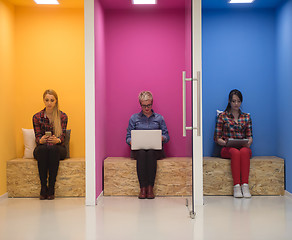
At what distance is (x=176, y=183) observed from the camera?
4.58 metres

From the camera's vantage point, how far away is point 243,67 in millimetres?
5094

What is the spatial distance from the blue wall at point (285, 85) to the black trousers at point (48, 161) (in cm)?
283

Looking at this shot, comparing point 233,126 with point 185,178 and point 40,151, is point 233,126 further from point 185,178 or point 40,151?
point 40,151

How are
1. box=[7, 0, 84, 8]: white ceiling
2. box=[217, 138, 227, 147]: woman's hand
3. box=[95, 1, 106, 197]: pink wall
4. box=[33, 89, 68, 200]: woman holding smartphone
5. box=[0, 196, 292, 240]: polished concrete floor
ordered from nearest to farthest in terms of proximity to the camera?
box=[0, 196, 292, 240]: polished concrete floor < box=[95, 1, 106, 197]: pink wall < box=[33, 89, 68, 200]: woman holding smartphone < box=[217, 138, 227, 147]: woman's hand < box=[7, 0, 84, 8]: white ceiling

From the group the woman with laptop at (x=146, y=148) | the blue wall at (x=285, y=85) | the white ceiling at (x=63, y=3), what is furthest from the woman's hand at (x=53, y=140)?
the blue wall at (x=285, y=85)

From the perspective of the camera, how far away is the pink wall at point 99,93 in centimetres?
436

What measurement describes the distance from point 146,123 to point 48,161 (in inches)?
52.6

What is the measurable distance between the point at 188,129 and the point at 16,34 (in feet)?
9.91

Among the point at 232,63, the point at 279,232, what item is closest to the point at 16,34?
the point at 232,63

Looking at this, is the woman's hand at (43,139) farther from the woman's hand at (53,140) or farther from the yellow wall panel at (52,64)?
the yellow wall panel at (52,64)

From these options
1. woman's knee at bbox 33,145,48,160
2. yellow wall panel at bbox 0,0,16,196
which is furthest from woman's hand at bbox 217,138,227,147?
yellow wall panel at bbox 0,0,16,196

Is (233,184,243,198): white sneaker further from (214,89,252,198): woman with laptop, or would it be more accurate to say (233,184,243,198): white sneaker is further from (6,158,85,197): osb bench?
(6,158,85,197): osb bench

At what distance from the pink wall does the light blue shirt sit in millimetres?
383

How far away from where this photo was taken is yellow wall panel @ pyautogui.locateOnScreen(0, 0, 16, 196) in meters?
4.59
